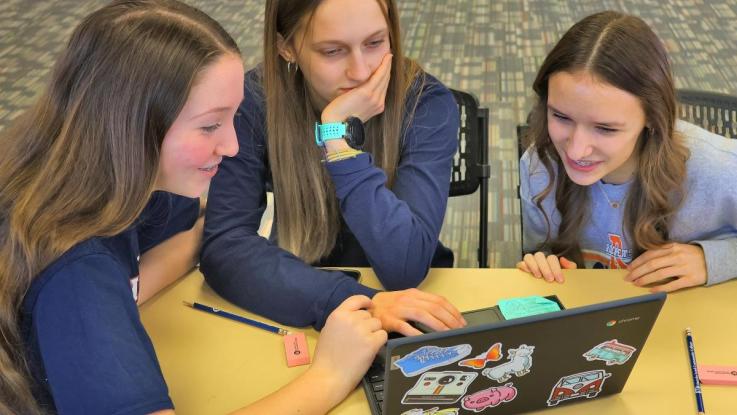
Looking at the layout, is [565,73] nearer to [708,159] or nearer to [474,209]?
[708,159]

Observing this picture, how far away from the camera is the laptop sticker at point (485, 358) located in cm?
94

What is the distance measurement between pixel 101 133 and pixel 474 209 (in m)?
2.02

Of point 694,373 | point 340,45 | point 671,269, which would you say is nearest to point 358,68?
point 340,45

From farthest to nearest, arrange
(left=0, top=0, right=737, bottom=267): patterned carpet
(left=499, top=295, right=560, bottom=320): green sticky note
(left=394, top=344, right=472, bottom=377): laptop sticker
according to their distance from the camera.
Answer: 1. (left=0, top=0, right=737, bottom=267): patterned carpet
2. (left=499, top=295, right=560, bottom=320): green sticky note
3. (left=394, top=344, right=472, bottom=377): laptop sticker

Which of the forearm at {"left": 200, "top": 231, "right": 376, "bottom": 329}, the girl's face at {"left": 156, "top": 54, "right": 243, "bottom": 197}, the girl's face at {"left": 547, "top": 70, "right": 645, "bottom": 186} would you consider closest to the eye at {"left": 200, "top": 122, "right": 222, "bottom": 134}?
the girl's face at {"left": 156, "top": 54, "right": 243, "bottom": 197}

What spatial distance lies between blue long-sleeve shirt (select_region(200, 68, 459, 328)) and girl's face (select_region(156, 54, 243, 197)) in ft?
0.81

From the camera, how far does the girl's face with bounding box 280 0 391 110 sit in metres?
1.37

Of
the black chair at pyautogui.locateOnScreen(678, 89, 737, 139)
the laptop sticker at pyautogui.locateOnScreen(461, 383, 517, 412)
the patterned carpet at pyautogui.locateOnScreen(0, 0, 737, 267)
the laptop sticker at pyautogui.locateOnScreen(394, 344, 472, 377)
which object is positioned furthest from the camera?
the patterned carpet at pyautogui.locateOnScreen(0, 0, 737, 267)

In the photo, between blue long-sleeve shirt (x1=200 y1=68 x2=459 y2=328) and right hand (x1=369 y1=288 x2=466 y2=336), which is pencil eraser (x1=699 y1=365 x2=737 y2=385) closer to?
right hand (x1=369 y1=288 x2=466 y2=336)

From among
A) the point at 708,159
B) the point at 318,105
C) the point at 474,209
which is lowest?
the point at 474,209

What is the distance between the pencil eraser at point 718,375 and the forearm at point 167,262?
0.85m

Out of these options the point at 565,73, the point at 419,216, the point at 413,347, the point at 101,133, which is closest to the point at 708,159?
the point at 565,73

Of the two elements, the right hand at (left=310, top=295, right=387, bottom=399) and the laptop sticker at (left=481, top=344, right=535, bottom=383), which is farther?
the right hand at (left=310, top=295, right=387, bottom=399)

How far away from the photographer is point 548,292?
1.32m
